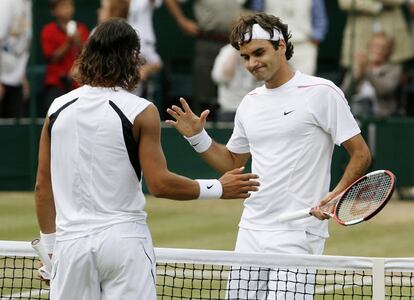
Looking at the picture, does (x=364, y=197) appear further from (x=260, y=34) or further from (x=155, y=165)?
(x=155, y=165)

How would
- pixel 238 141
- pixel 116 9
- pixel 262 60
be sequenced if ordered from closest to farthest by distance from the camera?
pixel 262 60 → pixel 238 141 → pixel 116 9

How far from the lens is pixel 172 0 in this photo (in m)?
16.5

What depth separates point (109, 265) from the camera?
17.6ft

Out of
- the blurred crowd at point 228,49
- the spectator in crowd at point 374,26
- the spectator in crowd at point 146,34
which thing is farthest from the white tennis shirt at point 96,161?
the spectator in crowd at point 374,26

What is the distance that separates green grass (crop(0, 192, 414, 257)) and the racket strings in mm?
5175

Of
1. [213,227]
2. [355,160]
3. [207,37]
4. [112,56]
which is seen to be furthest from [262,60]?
[207,37]

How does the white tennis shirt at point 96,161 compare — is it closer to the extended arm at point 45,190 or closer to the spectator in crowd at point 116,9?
the extended arm at point 45,190

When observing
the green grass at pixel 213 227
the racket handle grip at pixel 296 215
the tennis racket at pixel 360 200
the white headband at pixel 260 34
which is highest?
the white headband at pixel 260 34

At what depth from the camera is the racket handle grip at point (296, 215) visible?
6.18m

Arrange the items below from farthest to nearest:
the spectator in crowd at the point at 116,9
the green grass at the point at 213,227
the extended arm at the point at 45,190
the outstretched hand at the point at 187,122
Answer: the spectator in crowd at the point at 116,9, the green grass at the point at 213,227, the outstretched hand at the point at 187,122, the extended arm at the point at 45,190

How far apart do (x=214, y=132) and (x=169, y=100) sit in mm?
1478

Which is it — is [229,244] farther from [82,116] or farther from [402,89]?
[82,116]

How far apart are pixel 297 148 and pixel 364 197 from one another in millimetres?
472

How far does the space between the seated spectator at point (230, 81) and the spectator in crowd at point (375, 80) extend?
52.7 inches
